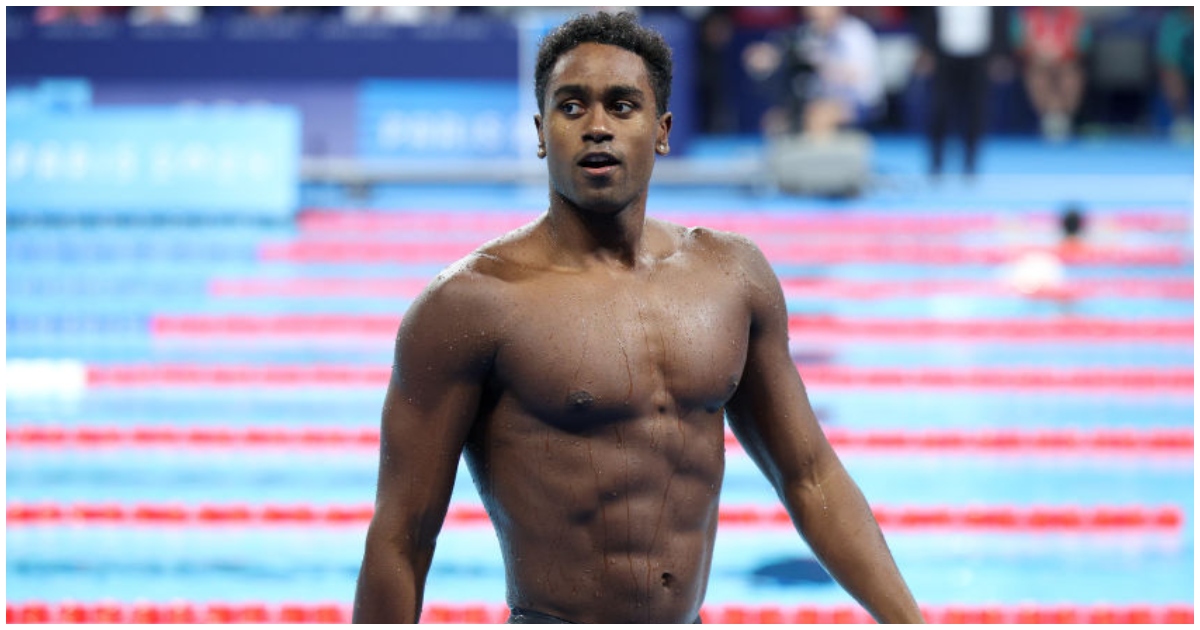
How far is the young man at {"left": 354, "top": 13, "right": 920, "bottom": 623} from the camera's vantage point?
192 centimetres

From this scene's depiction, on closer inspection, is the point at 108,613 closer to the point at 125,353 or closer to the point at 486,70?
the point at 125,353

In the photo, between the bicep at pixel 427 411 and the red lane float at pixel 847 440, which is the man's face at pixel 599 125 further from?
the red lane float at pixel 847 440

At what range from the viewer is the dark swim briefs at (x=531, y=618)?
204cm

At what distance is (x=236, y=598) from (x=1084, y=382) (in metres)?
4.17

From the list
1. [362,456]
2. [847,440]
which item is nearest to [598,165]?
[362,456]

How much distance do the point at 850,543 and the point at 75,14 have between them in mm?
12312

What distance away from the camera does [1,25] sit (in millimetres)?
3240

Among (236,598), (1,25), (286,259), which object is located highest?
(1,25)

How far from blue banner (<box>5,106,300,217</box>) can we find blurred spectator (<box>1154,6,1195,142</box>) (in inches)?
408

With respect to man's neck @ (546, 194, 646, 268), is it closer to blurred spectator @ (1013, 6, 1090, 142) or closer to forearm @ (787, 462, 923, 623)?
forearm @ (787, 462, 923, 623)

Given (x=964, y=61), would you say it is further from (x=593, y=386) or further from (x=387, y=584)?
(x=387, y=584)

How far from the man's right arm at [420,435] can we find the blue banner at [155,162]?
9.30m

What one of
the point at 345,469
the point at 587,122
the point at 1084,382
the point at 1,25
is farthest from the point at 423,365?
the point at 1084,382

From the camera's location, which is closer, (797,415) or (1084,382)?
(797,415)
